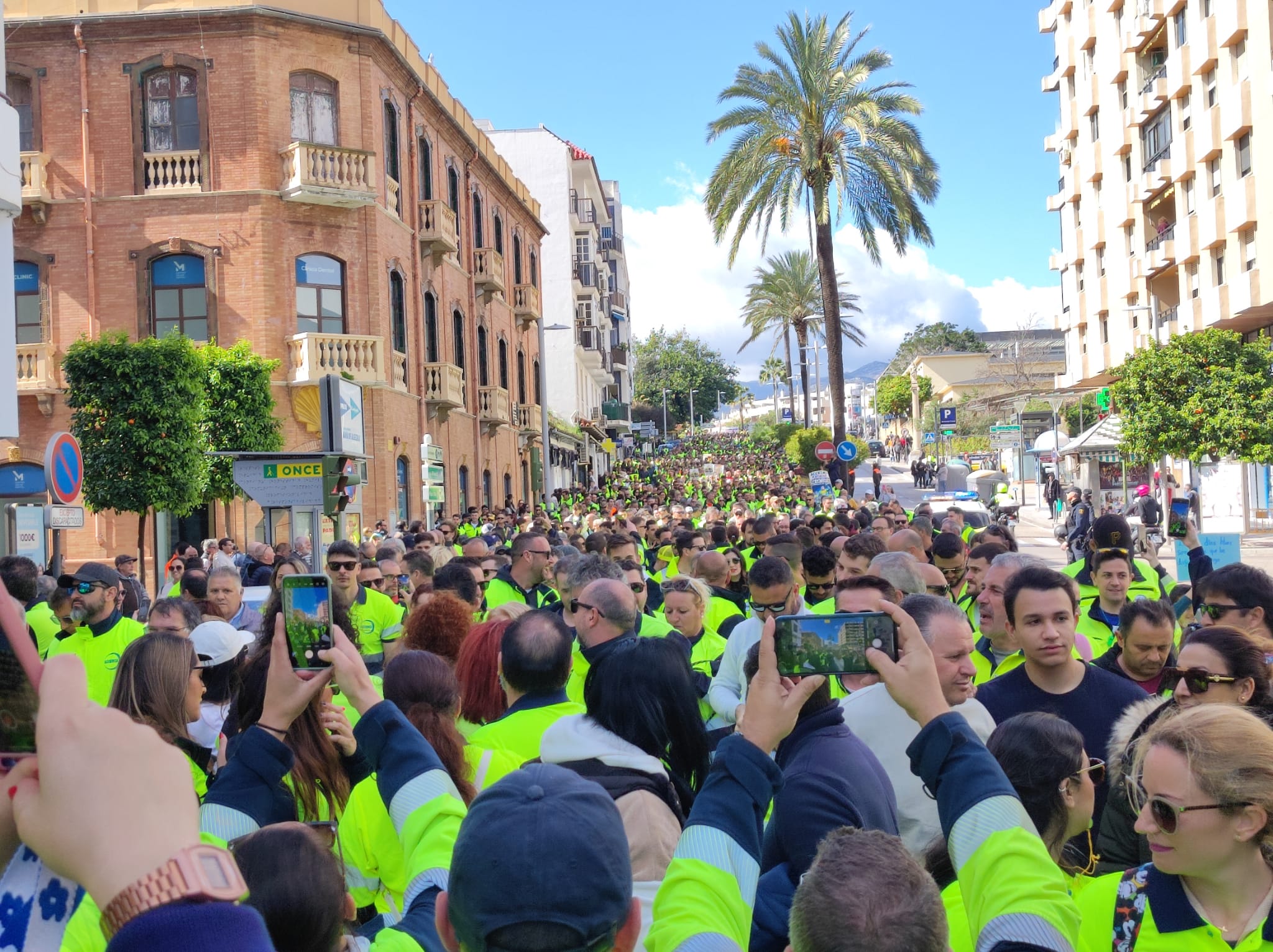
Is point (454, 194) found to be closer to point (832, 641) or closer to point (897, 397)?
point (832, 641)

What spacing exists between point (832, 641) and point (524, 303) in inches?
1732

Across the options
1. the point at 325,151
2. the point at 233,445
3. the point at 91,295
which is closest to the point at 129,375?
the point at 233,445

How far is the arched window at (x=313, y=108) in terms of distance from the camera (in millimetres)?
27484

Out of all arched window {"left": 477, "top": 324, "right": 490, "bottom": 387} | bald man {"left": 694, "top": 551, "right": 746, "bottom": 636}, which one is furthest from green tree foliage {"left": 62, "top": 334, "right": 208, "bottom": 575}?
arched window {"left": 477, "top": 324, "right": 490, "bottom": 387}

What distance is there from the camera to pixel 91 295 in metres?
26.5

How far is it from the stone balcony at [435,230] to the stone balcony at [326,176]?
4.35 m

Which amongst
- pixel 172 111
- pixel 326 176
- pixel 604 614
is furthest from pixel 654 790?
pixel 172 111

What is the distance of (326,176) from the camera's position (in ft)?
88.3

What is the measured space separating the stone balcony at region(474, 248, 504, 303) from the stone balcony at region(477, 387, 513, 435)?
128 inches

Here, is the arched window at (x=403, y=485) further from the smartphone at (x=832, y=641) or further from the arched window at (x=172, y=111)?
the smartphone at (x=832, y=641)

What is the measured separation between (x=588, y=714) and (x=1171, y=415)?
31.2 m

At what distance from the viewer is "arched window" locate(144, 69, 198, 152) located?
2677 cm

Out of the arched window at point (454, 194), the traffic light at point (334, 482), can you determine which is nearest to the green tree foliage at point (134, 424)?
the traffic light at point (334, 482)

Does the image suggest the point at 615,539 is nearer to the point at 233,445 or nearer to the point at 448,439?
the point at 233,445
